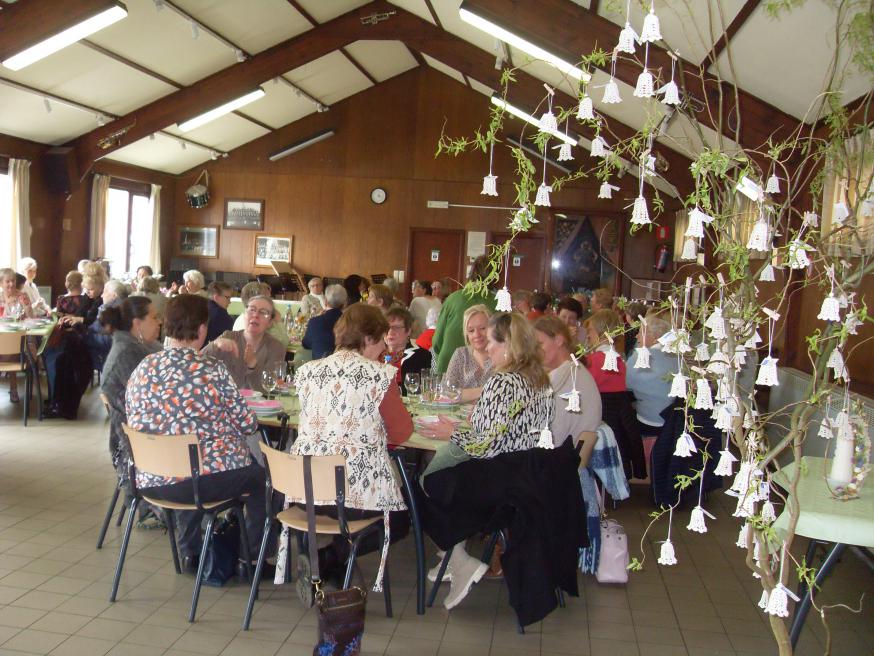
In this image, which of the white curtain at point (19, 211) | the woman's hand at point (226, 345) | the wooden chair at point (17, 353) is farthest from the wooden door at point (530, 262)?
the woman's hand at point (226, 345)

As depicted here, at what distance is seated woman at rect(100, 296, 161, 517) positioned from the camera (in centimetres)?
413

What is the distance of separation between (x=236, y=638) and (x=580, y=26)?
5787mm

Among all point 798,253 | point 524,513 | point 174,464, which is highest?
point 798,253

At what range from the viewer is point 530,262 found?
1495cm

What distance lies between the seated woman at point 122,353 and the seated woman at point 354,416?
1.07m

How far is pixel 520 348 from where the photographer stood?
12.1ft

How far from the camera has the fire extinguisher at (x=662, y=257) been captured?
1336cm

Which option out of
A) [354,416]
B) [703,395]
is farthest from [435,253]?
[703,395]

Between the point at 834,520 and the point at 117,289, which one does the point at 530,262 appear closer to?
the point at 117,289

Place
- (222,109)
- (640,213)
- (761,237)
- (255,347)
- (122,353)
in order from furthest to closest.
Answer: (222,109) → (255,347) → (122,353) → (640,213) → (761,237)

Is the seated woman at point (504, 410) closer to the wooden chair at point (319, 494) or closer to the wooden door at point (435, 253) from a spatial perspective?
the wooden chair at point (319, 494)

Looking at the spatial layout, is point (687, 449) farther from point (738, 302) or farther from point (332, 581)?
point (332, 581)

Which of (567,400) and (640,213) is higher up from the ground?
(640,213)

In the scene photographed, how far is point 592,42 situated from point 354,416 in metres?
5.04
